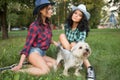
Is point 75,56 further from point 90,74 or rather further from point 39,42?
point 39,42

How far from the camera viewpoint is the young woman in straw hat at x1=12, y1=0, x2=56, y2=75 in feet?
21.6

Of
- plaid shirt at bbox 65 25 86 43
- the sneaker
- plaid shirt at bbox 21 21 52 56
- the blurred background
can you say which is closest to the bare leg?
plaid shirt at bbox 65 25 86 43

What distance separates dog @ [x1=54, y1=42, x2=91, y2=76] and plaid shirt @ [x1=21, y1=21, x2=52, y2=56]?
14.8 inches

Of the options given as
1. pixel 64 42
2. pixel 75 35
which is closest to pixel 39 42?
pixel 64 42

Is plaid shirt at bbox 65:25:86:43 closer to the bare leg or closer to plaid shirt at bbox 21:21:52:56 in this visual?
the bare leg

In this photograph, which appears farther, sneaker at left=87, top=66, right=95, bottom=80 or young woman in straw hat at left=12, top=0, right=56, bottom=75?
young woman in straw hat at left=12, top=0, right=56, bottom=75

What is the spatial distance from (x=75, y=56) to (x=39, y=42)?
88cm

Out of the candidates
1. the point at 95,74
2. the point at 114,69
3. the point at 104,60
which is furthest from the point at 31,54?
the point at 104,60

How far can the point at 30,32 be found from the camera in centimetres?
683

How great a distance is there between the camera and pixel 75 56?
645cm

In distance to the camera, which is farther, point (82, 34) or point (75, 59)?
point (82, 34)

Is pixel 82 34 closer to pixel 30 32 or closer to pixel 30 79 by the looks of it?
pixel 30 32

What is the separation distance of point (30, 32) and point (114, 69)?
195cm

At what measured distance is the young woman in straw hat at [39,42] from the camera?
21.6ft
